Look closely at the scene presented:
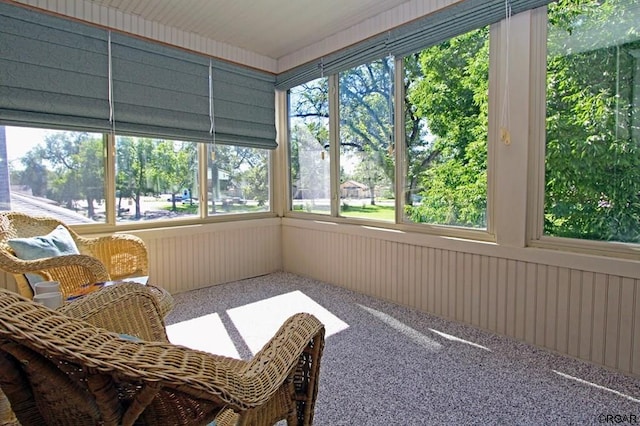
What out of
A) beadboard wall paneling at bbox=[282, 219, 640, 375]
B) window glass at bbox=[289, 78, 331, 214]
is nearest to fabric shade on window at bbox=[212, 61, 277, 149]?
window glass at bbox=[289, 78, 331, 214]

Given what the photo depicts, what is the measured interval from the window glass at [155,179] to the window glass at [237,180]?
0.65 feet

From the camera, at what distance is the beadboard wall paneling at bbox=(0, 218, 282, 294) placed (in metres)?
3.57

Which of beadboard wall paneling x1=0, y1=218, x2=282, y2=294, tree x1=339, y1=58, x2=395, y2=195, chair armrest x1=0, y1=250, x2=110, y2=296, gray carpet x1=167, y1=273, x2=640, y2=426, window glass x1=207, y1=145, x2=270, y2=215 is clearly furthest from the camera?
window glass x1=207, y1=145, x2=270, y2=215

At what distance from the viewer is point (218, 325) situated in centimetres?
287

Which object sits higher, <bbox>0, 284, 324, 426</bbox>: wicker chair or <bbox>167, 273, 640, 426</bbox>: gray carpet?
<bbox>0, 284, 324, 426</bbox>: wicker chair

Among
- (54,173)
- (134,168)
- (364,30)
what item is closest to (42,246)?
(54,173)

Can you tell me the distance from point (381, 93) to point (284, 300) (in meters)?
2.12

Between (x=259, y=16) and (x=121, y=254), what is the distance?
2.36m

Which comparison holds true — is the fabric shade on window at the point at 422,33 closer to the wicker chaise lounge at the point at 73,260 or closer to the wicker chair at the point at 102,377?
the wicker chaise lounge at the point at 73,260

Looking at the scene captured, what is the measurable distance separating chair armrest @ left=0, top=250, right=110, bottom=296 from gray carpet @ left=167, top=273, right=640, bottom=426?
85 cm

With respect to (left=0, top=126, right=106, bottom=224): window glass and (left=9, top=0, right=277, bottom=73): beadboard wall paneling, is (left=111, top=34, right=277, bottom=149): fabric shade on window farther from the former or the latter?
(left=0, top=126, right=106, bottom=224): window glass

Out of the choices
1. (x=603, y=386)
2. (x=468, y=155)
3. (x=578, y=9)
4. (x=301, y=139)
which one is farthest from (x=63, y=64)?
(x=603, y=386)

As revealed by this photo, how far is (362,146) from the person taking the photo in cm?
362

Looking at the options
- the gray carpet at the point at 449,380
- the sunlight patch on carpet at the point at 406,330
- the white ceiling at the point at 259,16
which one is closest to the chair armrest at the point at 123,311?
the gray carpet at the point at 449,380
